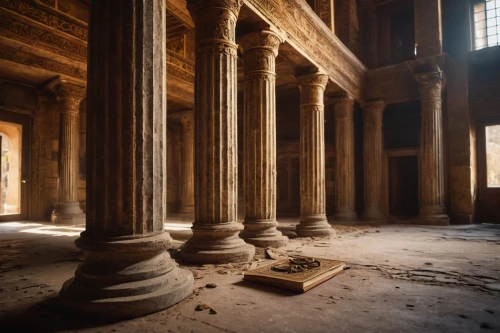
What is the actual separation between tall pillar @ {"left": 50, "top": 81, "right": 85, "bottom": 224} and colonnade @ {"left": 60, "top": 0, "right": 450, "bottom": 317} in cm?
750

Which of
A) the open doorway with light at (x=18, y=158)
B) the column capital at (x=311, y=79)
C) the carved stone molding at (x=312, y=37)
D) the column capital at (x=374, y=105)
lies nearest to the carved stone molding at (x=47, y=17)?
the open doorway with light at (x=18, y=158)

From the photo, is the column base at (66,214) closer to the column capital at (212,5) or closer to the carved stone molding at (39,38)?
the carved stone molding at (39,38)

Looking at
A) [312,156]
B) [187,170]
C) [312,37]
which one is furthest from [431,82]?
[187,170]

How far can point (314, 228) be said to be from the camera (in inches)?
333

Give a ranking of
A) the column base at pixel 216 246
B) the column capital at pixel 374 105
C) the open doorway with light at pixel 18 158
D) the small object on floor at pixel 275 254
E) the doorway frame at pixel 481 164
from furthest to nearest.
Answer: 1. the column capital at pixel 374 105
2. the doorway frame at pixel 481 164
3. the open doorway with light at pixel 18 158
4. the small object on floor at pixel 275 254
5. the column base at pixel 216 246

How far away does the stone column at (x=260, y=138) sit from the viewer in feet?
22.1

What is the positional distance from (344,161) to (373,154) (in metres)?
1.86

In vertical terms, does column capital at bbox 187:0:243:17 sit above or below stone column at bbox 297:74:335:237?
above

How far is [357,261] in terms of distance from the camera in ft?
17.6

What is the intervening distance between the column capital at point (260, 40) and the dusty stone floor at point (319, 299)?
4.09 metres

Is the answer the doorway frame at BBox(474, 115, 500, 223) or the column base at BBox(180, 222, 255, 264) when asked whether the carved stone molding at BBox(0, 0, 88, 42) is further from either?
the doorway frame at BBox(474, 115, 500, 223)

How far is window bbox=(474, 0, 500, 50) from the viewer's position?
1261cm

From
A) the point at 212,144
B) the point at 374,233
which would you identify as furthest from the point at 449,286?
the point at 374,233

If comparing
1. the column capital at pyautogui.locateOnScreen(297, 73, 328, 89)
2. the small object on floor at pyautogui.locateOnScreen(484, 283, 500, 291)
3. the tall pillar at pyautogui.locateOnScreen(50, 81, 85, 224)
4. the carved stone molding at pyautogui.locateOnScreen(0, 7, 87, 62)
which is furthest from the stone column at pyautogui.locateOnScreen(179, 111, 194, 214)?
the small object on floor at pyautogui.locateOnScreen(484, 283, 500, 291)
